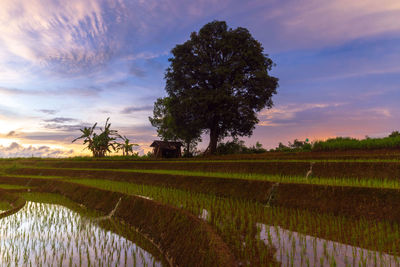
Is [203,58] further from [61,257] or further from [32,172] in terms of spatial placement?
[61,257]

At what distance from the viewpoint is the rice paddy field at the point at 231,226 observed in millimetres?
4332

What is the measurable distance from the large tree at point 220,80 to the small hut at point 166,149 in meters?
6.10

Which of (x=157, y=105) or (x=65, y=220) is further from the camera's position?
(x=157, y=105)

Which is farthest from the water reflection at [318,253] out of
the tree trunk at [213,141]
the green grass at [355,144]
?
the tree trunk at [213,141]

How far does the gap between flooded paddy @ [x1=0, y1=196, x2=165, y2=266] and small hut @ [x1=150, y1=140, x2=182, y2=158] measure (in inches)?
931

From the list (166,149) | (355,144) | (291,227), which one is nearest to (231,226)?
(291,227)

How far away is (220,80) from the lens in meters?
27.7

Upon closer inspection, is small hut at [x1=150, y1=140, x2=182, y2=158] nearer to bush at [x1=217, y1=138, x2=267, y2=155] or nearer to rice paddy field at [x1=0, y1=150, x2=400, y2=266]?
bush at [x1=217, y1=138, x2=267, y2=155]

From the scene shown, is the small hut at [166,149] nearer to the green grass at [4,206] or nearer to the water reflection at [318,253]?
the green grass at [4,206]

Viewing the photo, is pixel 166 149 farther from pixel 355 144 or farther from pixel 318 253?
pixel 318 253

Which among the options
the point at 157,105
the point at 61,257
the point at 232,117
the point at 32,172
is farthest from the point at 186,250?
the point at 157,105

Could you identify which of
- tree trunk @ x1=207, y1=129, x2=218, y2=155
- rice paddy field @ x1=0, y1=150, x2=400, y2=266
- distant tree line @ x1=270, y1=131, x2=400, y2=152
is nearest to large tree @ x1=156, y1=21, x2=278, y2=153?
tree trunk @ x1=207, y1=129, x2=218, y2=155

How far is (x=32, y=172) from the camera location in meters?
24.3

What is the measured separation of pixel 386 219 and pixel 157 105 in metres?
37.0
